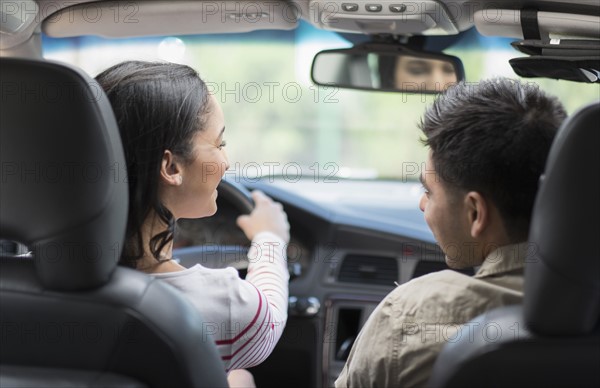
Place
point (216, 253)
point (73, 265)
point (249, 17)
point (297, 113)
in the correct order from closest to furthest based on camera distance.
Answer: point (73, 265), point (249, 17), point (216, 253), point (297, 113)

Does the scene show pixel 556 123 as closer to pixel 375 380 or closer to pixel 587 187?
pixel 587 187

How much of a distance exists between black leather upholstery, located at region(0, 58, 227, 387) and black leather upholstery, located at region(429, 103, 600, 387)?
0.55 metres

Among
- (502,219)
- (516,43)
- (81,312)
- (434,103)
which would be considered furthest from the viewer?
(516,43)

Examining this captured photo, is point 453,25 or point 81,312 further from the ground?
point 453,25

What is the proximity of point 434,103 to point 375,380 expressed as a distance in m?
0.66

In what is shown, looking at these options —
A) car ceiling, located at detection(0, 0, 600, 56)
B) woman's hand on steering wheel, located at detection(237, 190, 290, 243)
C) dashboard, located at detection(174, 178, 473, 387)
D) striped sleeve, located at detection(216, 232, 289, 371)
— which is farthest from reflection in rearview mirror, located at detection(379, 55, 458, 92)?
striped sleeve, located at detection(216, 232, 289, 371)

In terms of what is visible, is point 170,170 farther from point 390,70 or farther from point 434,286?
point 390,70

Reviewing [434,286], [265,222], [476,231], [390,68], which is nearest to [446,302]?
[434,286]

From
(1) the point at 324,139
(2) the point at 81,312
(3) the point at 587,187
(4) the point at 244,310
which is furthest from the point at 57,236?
(1) the point at 324,139

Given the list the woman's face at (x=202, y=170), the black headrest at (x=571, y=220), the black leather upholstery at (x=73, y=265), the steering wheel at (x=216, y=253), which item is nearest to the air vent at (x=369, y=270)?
the steering wheel at (x=216, y=253)

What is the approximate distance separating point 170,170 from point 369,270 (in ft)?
5.98

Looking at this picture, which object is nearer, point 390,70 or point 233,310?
point 233,310

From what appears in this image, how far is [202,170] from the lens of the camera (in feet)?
7.10

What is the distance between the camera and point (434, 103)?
2.04 metres
